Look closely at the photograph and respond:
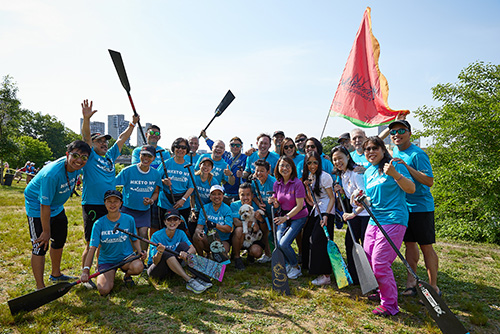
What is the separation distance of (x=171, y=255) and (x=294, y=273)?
214 centimetres

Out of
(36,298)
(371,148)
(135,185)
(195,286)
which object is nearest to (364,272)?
(371,148)

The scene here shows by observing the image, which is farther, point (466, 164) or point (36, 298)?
point (466, 164)

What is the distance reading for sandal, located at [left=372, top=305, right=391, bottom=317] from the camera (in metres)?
3.63

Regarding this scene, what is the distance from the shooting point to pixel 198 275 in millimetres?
4637

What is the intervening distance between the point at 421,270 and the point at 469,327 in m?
2.22

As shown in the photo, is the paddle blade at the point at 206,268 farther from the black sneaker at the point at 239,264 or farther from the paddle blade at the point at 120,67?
the paddle blade at the point at 120,67

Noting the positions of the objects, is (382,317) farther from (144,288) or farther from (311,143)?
(144,288)

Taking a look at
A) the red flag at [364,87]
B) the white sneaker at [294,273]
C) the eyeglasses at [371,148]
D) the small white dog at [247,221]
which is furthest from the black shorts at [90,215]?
the red flag at [364,87]

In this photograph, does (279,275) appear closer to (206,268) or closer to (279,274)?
(279,274)

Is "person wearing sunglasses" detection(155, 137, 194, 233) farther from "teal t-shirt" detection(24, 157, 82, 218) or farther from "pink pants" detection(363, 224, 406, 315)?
"pink pants" detection(363, 224, 406, 315)

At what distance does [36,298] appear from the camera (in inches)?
142

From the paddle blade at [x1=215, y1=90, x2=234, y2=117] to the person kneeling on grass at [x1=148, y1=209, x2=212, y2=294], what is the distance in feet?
12.2

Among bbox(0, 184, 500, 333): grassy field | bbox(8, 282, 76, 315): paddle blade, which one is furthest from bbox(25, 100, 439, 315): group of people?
bbox(8, 282, 76, 315): paddle blade

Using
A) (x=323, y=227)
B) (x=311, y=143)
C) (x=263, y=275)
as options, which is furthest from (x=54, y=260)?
(x=311, y=143)
